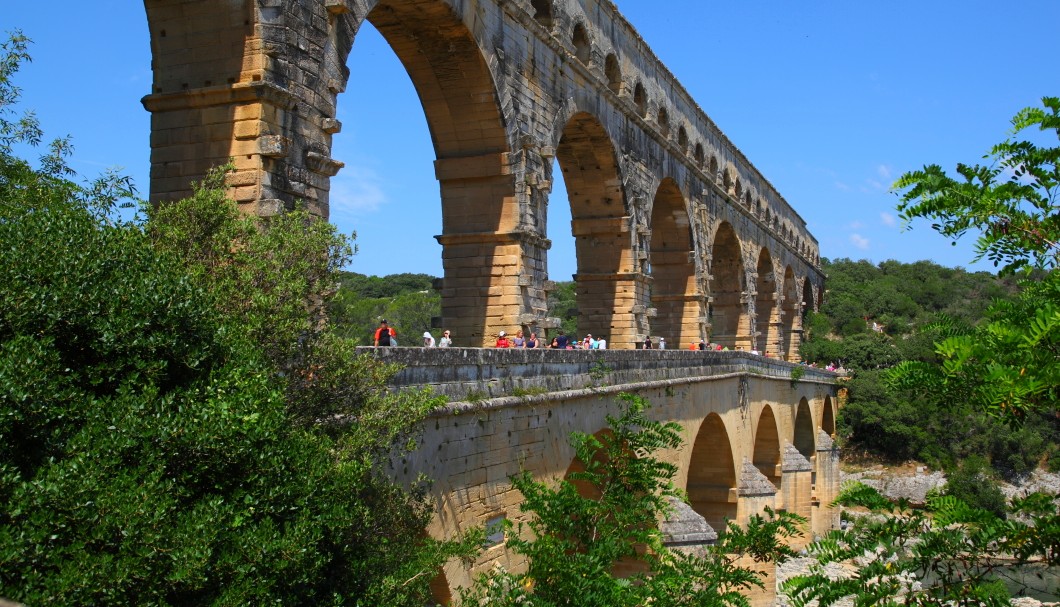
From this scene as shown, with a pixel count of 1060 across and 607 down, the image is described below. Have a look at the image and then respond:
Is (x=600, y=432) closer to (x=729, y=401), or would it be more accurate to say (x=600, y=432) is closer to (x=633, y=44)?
(x=729, y=401)

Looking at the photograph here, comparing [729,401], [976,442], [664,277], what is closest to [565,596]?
[729,401]

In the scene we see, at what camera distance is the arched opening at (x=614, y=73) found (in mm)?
18375

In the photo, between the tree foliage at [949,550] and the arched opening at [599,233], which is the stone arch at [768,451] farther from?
the tree foliage at [949,550]

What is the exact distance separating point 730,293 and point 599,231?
11428 millimetres

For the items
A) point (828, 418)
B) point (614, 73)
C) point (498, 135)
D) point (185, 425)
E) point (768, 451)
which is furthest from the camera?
point (828, 418)

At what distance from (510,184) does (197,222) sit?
7418 mm

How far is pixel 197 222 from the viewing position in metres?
6.30

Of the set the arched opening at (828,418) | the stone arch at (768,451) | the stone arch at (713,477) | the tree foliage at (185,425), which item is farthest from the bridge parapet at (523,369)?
the arched opening at (828,418)

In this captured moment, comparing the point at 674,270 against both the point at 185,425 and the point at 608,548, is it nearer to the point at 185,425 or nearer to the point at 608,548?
the point at 608,548

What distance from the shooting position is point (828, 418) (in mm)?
35062

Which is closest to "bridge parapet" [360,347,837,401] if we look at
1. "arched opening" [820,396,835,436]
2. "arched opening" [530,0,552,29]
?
"arched opening" [530,0,552,29]

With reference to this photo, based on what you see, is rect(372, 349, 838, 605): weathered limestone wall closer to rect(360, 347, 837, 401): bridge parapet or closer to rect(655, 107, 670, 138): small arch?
rect(360, 347, 837, 401): bridge parapet

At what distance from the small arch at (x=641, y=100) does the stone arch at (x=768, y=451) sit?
8.24m

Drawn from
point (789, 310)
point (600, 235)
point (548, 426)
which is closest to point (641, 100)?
point (600, 235)
